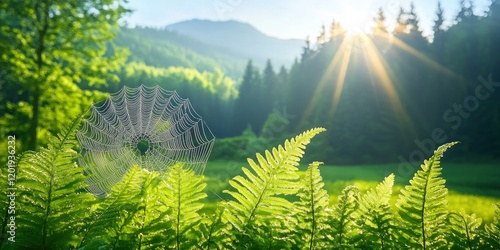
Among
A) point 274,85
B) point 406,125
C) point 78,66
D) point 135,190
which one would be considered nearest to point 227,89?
point 274,85

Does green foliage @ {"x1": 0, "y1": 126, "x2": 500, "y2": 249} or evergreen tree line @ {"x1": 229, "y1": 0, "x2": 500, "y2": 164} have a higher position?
evergreen tree line @ {"x1": 229, "y1": 0, "x2": 500, "y2": 164}

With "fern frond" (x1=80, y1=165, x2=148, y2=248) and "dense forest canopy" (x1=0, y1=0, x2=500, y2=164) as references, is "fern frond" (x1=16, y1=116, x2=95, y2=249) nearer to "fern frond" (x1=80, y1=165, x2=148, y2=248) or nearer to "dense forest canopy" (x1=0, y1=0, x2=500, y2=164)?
"fern frond" (x1=80, y1=165, x2=148, y2=248)

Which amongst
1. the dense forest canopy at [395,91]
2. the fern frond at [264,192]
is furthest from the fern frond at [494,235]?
the dense forest canopy at [395,91]

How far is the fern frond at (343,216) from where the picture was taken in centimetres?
106

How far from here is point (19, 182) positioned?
3.27 feet

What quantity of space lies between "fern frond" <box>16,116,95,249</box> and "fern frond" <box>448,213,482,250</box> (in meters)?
1.00

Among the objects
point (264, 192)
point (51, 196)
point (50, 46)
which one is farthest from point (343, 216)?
point (50, 46)

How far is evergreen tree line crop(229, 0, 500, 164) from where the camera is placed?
5068cm

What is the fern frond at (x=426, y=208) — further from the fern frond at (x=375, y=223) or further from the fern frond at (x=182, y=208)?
the fern frond at (x=182, y=208)

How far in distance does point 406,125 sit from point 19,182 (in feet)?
187

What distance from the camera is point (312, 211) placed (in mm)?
1049

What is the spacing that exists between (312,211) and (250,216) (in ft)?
0.54

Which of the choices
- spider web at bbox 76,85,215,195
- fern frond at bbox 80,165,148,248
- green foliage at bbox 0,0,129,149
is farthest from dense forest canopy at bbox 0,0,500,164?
fern frond at bbox 80,165,148,248

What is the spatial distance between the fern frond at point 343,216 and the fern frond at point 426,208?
136 millimetres
